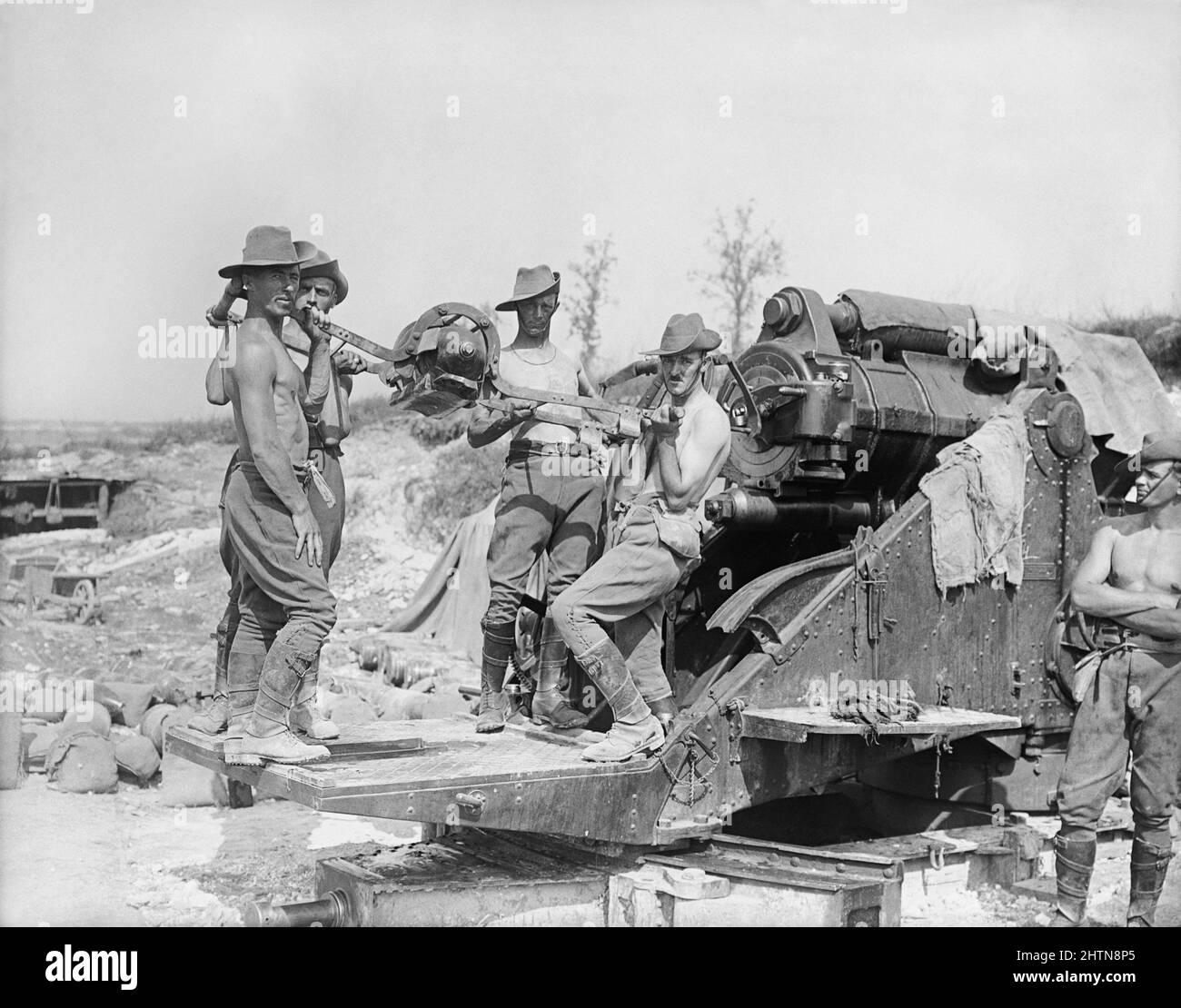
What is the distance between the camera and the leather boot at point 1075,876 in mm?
6145

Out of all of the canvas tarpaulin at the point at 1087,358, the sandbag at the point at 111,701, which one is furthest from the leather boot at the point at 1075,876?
the sandbag at the point at 111,701

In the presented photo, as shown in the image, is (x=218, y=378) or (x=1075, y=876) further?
(x=1075, y=876)

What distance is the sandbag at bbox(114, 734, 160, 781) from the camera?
9.41m

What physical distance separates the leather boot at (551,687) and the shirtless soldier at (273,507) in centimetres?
143

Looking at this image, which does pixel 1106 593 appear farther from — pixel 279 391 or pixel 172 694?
pixel 172 694

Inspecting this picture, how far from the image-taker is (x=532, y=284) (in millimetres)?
6559

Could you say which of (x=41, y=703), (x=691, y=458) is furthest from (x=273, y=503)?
(x=41, y=703)

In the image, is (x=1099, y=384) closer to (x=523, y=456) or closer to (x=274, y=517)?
(x=523, y=456)

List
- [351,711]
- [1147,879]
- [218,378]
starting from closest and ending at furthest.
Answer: [218,378]
[1147,879]
[351,711]

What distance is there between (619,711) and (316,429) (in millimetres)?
1801

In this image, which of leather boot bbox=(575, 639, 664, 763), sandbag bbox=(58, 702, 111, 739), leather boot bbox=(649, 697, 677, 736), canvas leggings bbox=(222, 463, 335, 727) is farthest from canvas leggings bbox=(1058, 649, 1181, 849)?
sandbag bbox=(58, 702, 111, 739)

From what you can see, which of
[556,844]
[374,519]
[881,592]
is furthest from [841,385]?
[374,519]

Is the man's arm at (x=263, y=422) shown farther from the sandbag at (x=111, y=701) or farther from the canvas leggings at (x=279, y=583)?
the sandbag at (x=111, y=701)

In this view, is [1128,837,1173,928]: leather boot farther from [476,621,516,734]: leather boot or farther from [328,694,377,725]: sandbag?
[328,694,377,725]: sandbag
